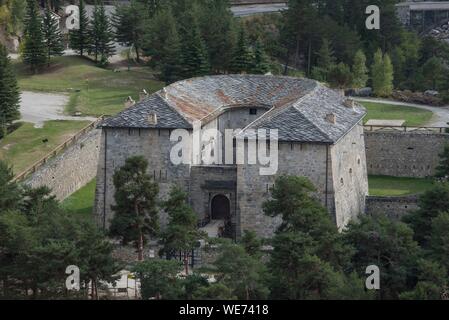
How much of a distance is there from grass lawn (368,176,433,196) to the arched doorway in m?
11.2

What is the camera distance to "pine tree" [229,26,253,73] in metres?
86.9

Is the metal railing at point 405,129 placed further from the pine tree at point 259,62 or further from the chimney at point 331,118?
the chimney at point 331,118

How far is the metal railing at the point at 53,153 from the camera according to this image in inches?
2611

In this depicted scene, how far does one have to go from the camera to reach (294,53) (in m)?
102

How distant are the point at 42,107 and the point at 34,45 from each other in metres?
11.4

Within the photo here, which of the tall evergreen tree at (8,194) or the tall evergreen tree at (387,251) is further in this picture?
the tall evergreen tree at (8,194)

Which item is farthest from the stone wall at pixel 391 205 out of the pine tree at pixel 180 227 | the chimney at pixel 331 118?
the pine tree at pixel 180 227

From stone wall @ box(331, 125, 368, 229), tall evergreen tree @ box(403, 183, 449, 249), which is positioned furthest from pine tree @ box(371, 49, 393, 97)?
tall evergreen tree @ box(403, 183, 449, 249)

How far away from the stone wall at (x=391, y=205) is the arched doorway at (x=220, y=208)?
7743 mm

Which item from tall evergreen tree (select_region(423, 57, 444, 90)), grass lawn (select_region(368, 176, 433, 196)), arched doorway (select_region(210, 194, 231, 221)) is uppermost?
tall evergreen tree (select_region(423, 57, 444, 90))

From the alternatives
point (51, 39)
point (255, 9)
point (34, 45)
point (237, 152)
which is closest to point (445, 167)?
point (237, 152)

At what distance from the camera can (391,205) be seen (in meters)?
64.4

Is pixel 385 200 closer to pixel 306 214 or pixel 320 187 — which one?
pixel 320 187

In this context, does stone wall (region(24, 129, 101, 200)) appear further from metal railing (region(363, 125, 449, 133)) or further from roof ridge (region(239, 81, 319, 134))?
metal railing (region(363, 125, 449, 133))
